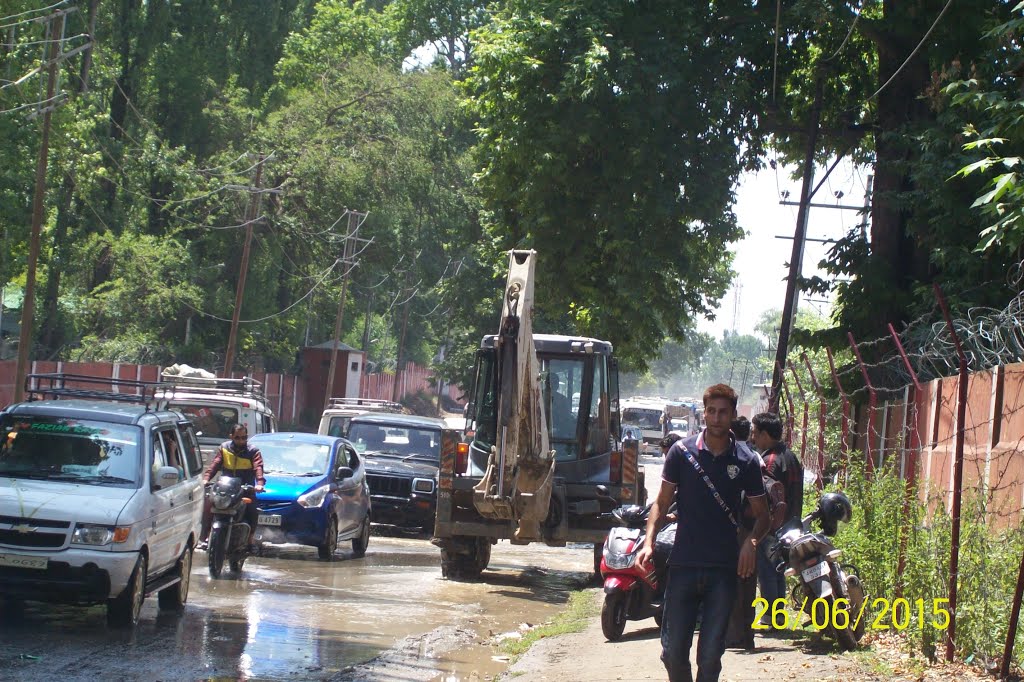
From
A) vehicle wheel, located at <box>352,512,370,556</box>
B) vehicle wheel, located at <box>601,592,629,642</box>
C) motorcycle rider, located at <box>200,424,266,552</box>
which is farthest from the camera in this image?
vehicle wheel, located at <box>352,512,370,556</box>

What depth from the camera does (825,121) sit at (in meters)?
22.7

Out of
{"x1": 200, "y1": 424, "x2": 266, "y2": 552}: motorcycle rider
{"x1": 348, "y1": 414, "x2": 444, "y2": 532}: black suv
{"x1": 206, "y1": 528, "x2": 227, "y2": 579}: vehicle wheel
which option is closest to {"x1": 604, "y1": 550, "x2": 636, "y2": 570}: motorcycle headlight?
{"x1": 206, "y1": 528, "x2": 227, "y2": 579}: vehicle wheel

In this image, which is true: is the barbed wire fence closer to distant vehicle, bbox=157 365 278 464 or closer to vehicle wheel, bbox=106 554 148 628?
vehicle wheel, bbox=106 554 148 628

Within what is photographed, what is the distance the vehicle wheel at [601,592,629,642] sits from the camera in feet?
33.3

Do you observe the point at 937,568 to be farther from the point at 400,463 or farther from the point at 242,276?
the point at 242,276

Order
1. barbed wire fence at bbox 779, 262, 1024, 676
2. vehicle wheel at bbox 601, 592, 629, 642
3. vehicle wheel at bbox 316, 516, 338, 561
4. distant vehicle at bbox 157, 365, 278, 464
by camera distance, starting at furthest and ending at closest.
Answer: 1. distant vehicle at bbox 157, 365, 278, 464
2. vehicle wheel at bbox 316, 516, 338, 561
3. vehicle wheel at bbox 601, 592, 629, 642
4. barbed wire fence at bbox 779, 262, 1024, 676

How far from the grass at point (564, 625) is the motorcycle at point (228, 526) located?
3.78 m

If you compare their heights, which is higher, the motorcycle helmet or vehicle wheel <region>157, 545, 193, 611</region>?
the motorcycle helmet

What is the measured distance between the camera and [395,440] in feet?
70.5

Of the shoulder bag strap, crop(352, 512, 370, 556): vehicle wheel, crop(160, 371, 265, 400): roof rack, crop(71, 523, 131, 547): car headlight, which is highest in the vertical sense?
crop(160, 371, 265, 400): roof rack

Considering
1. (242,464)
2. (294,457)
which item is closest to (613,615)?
(242,464)

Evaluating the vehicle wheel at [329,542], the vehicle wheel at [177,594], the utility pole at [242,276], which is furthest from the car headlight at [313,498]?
the utility pole at [242,276]

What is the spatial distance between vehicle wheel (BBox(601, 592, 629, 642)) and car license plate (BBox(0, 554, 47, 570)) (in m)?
4.43

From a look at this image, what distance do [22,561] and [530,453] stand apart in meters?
5.99
